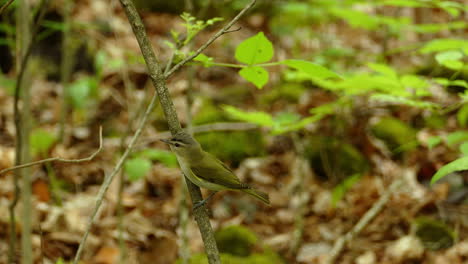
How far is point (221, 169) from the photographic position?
6.58 ft

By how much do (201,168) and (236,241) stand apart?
2.05 metres

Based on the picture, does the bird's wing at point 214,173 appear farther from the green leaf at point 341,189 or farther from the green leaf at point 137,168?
the green leaf at point 341,189

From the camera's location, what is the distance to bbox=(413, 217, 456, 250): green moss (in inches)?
154

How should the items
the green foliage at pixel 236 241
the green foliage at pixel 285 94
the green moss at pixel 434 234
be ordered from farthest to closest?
the green foliage at pixel 285 94, the green moss at pixel 434 234, the green foliage at pixel 236 241

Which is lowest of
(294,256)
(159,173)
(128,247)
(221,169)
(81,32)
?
(221,169)

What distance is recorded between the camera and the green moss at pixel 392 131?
5.15m

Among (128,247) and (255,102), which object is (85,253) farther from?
(255,102)

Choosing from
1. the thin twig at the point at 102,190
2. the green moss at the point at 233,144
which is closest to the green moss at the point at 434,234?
the green moss at the point at 233,144

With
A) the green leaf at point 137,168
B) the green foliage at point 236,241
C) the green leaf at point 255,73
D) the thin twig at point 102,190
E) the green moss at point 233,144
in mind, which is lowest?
the thin twig at point 102,190

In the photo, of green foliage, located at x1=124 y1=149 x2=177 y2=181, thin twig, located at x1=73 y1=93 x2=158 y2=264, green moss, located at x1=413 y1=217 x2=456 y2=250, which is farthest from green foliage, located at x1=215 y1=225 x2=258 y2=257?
thin twig, located at x1=73 y1=93 x2=158 y2=264

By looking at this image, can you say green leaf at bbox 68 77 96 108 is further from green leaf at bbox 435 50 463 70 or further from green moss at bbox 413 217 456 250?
green leaf at bbox 435 50 463 70

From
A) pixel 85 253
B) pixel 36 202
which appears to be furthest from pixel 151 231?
pixel 36 202

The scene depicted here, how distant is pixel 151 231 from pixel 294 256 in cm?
126

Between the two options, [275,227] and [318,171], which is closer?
[275,227]
